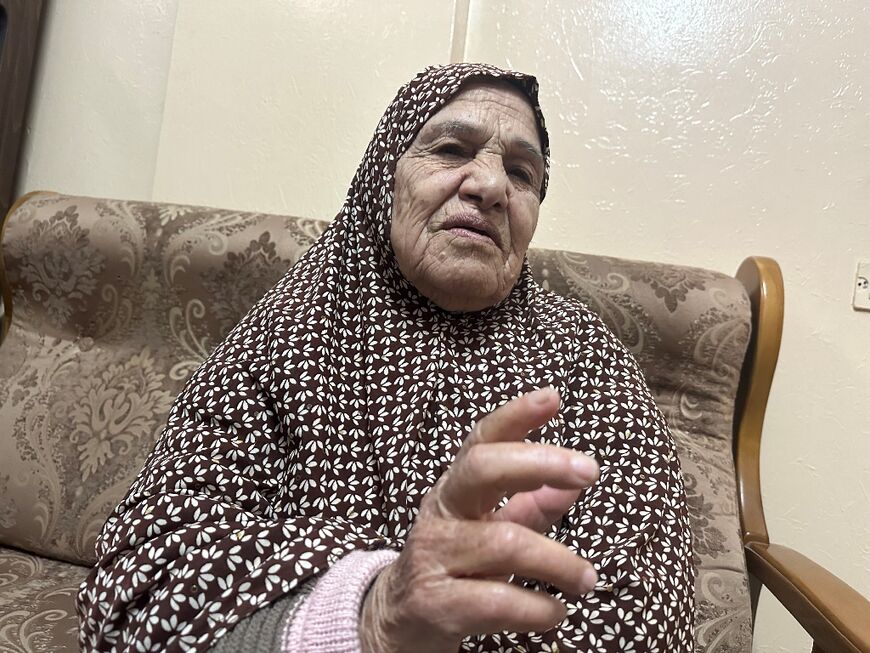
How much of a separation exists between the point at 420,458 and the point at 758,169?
1104mm


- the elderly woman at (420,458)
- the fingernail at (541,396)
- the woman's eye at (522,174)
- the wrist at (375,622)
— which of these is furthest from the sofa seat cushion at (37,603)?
the woman's eye at (522,174)

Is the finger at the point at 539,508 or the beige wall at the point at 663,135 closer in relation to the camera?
the finger at the point at 539,508

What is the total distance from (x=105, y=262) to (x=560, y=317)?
3.10 feet

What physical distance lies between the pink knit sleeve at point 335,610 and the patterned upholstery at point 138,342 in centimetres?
68

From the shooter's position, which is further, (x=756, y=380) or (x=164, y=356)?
(x=164, y=356)

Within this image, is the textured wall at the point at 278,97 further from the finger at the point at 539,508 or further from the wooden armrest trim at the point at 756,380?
the finger at the point at 539,508

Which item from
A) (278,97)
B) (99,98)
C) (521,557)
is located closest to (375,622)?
(521,557)

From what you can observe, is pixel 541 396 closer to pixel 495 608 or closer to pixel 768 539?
pixel 495 608

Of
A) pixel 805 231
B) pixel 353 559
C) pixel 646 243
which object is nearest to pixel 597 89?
pixel 646 243

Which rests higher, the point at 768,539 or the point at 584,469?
the point at 584,469

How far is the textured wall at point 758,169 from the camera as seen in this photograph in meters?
1.27

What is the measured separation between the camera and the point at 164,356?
1214mm

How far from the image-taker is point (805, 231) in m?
1.31

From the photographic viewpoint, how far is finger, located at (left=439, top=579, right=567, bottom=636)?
404 mm
